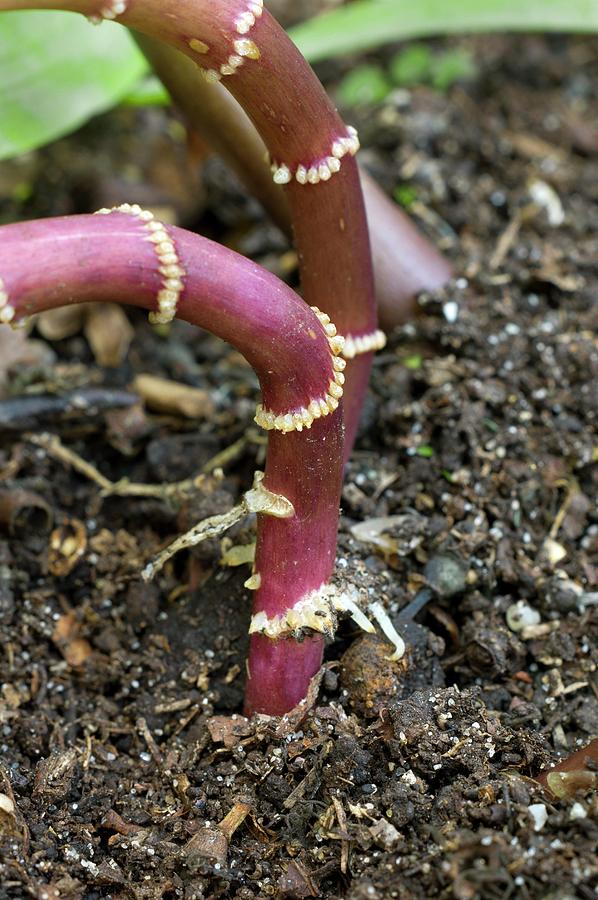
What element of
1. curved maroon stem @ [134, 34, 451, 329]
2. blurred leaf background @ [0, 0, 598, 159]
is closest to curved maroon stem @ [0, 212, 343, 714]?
curved maroon stem @ [134, 34, 451, 329]

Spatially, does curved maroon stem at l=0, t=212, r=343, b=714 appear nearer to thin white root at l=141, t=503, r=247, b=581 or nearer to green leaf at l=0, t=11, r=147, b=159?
thin white root at l=141, t=503, r=247, b=581

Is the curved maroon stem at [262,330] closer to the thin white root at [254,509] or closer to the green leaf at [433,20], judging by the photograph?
the thin white root at [254,509]

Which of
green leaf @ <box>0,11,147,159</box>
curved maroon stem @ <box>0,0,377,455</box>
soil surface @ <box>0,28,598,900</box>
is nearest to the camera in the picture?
curved maroon stem @ <box>0,0,377,455</box>

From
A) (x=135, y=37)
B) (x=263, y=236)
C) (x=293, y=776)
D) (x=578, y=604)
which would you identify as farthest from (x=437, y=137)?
(x=293, y=776)

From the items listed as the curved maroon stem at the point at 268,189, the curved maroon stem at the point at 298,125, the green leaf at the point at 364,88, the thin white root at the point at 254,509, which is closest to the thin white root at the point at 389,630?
the thin white root at the point at 254,509

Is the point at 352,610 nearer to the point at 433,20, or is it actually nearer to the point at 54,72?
the point at 54,72

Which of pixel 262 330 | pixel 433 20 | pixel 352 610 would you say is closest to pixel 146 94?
pixel 433 20
